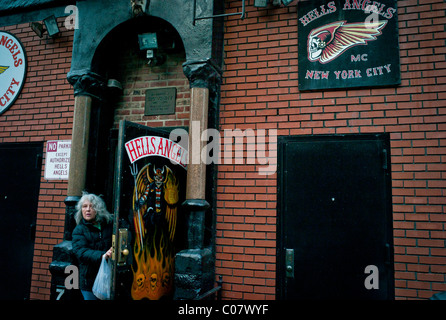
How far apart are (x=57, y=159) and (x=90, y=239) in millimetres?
1882

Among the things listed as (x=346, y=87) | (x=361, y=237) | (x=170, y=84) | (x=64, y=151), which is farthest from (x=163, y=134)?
(x=361, y=237)

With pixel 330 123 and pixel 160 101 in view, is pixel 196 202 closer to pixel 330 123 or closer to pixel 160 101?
pixel 160 101

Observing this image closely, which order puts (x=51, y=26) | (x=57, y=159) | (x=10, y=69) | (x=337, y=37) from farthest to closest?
(x=10, y=69) → (x=51, y=26) → (x=57, y=159) → (x=337, y=37)

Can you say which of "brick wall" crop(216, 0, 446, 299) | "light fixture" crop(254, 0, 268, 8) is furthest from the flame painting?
"light fixture" crop(254, 0, 268, 8)

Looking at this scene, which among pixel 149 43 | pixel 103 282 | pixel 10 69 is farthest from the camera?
pixel 10 69

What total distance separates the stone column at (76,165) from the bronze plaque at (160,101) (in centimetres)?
65

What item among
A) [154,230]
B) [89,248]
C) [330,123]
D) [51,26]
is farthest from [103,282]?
[51,26]

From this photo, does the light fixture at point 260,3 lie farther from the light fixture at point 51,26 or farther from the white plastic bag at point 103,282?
the white plastic bag at point 103,282

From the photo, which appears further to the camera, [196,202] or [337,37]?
[337,37]

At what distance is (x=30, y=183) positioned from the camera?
16.4 ft

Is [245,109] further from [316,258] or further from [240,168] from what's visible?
[316,258]

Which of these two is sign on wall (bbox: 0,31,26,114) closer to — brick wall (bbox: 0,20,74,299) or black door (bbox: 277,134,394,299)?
brick wall (bbox: 0,20,74,299)

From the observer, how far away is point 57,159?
4879mm

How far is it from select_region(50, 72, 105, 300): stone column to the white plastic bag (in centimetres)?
102
